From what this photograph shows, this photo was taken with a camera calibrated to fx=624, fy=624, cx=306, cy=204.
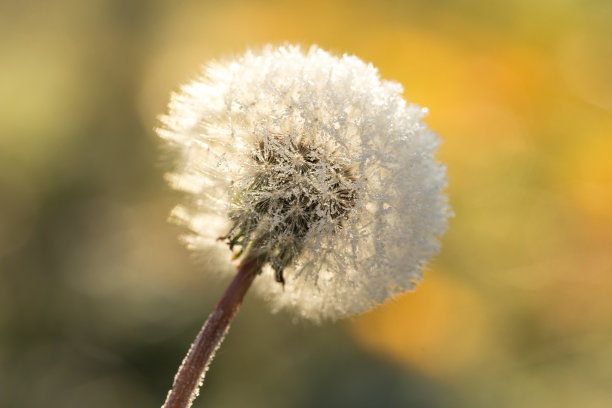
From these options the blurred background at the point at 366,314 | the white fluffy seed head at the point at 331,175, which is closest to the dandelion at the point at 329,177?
the white fluffy seed head at the point at 331,175

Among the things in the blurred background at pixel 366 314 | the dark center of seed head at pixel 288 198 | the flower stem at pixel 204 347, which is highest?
the blurred background at pixel 366 314

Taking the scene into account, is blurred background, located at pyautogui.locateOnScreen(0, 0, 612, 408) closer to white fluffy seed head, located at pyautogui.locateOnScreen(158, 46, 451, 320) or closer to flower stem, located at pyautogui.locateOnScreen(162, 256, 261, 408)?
white fluffy seed head, located at pyautogui.locateOnScreen(158, 46, 451, 320)

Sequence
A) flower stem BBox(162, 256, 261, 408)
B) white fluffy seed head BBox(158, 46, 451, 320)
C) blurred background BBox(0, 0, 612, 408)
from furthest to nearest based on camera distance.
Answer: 1. blurred background BBox(0, 0, 612, 408)
2. white fluffy seed head BBox(158, 46, 451, 320)
3. flower stem BBox(162, 256, 261, 408)

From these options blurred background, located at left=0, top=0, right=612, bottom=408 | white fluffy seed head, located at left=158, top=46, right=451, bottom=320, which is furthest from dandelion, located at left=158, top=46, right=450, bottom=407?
blurred background, located at left=0, top=0, right=612, bottom=408

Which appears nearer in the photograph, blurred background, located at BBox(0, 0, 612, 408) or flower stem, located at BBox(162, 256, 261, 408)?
flower stem, located at BBox(162, 256, 261, 408)

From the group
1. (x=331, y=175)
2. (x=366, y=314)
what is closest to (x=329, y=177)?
(x=331, y=175)

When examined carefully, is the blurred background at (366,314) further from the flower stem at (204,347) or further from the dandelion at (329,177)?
the flower stem at (204,347)

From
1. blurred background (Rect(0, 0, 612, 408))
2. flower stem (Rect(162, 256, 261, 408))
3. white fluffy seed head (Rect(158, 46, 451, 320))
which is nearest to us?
flower stem (Rect(162, 256, 261, 408))

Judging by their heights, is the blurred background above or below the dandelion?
above
